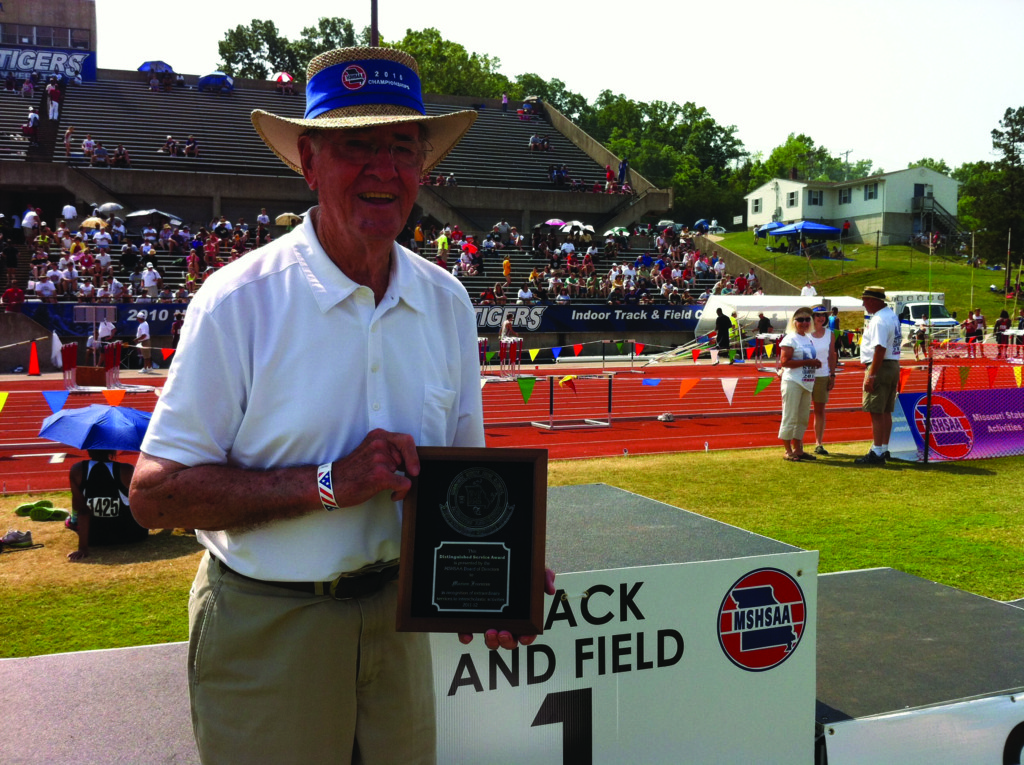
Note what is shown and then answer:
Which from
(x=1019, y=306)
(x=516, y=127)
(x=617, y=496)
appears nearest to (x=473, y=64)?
(x=516, y=127)

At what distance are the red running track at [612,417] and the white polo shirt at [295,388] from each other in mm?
7076

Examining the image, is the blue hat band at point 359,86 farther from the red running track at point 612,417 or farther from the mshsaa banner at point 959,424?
the mshsaa banner at point 959,424

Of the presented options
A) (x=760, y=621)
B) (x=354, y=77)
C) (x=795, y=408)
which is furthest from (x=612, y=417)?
(x=354, y=77)

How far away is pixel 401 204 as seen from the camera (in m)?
2.24

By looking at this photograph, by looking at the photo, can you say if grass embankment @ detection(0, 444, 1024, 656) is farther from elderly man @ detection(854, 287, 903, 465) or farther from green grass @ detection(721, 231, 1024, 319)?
green grass @ detection(721, 231, 1024, 319)

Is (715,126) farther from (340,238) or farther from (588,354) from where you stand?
(340,238)

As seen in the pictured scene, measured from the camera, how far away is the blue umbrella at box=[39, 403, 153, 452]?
6875 mm

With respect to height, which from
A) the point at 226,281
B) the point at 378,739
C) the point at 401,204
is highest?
the point at 401,204

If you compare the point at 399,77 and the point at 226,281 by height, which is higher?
the point at 399,77

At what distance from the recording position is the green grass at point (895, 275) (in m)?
47.7

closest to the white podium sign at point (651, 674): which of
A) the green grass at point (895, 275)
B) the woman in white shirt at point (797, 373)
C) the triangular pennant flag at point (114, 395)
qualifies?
the woman in white shirt at point (797, 373)

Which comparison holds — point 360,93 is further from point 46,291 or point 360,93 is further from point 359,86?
point 46,291

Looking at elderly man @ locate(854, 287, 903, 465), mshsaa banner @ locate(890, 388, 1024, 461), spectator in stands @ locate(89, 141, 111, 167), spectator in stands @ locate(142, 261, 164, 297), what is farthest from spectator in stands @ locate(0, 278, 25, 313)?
mshsaa banner @ locate(890, 388, 1024, 461)

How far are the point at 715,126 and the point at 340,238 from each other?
11778cm
